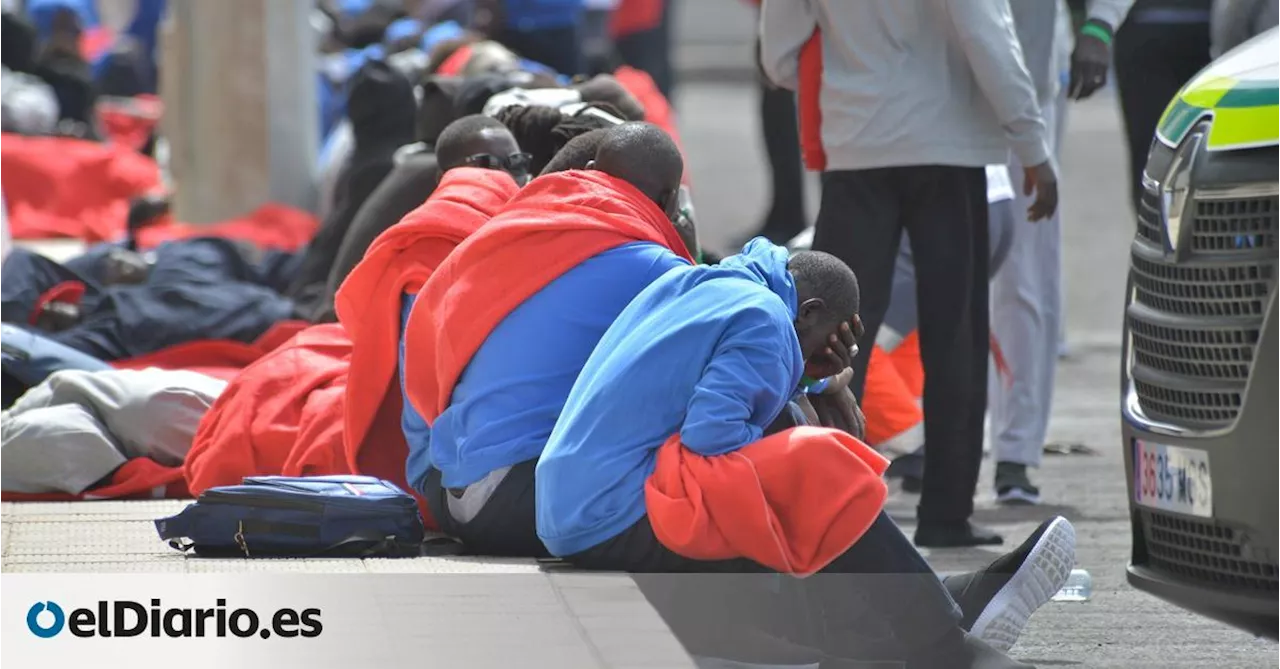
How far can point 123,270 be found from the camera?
9898 millimetres

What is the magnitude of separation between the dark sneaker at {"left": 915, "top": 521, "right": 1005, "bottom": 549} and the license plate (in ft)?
5.40

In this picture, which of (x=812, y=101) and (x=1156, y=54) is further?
(x=1156, y=54)

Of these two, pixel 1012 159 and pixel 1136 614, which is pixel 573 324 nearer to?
pixel 1136 614

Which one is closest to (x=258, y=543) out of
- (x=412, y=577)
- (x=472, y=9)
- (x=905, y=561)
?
(x=412, y=577)

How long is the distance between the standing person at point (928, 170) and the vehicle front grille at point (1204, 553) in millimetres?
1708

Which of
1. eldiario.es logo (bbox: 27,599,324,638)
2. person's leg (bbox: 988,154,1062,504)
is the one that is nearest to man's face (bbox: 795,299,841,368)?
eldiario.es logo (bbox: 27,599,324,638)

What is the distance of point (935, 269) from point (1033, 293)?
109 centimetres

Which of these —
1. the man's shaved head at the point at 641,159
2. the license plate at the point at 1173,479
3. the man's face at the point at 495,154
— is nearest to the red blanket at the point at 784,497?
the license plate at the point at 1173,479

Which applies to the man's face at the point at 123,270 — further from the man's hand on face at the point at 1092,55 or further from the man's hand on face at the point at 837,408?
the man's hand on face at the point at 837,408

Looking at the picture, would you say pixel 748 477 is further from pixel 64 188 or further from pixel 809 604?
pixel 64 188

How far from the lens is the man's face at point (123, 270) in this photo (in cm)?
988

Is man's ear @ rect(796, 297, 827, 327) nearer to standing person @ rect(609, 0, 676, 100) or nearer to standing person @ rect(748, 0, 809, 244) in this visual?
standing person @ rect(748, 0, 809, 244)

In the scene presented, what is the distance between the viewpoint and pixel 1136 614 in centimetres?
585

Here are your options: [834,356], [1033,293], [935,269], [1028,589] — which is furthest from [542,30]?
[1028,589]
